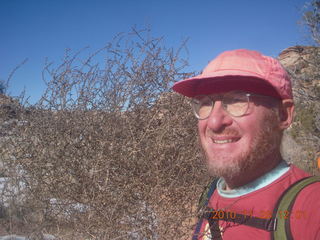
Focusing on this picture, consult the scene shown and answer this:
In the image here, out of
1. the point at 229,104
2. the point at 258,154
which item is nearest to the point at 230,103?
the point at 229,104

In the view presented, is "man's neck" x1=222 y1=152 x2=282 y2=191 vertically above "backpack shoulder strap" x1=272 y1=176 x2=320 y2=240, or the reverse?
"man's neck" x1=222 y1=152 x2=282 y2=191

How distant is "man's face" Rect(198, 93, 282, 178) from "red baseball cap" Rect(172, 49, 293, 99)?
5 cm

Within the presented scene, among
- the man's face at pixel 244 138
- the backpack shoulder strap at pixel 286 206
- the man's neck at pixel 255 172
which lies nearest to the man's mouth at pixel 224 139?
the man's face at pixel 244 138

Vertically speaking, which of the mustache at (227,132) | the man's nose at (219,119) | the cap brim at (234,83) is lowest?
the mustache at (227,132)

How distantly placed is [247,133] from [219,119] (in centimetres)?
12

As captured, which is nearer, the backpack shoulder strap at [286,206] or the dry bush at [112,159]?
the backpack shoulder strap at [286,206]

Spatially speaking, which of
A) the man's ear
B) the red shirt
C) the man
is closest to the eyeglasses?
the man

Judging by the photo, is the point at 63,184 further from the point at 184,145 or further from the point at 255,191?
the point at 255,191

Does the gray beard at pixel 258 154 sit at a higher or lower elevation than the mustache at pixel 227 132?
lower

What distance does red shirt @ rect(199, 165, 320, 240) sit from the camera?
0.86 m

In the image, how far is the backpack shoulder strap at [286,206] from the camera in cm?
88

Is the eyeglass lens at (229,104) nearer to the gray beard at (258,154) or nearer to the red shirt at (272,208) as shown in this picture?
the gray beard at (258,154)

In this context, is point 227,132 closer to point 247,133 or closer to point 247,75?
point 247,133
